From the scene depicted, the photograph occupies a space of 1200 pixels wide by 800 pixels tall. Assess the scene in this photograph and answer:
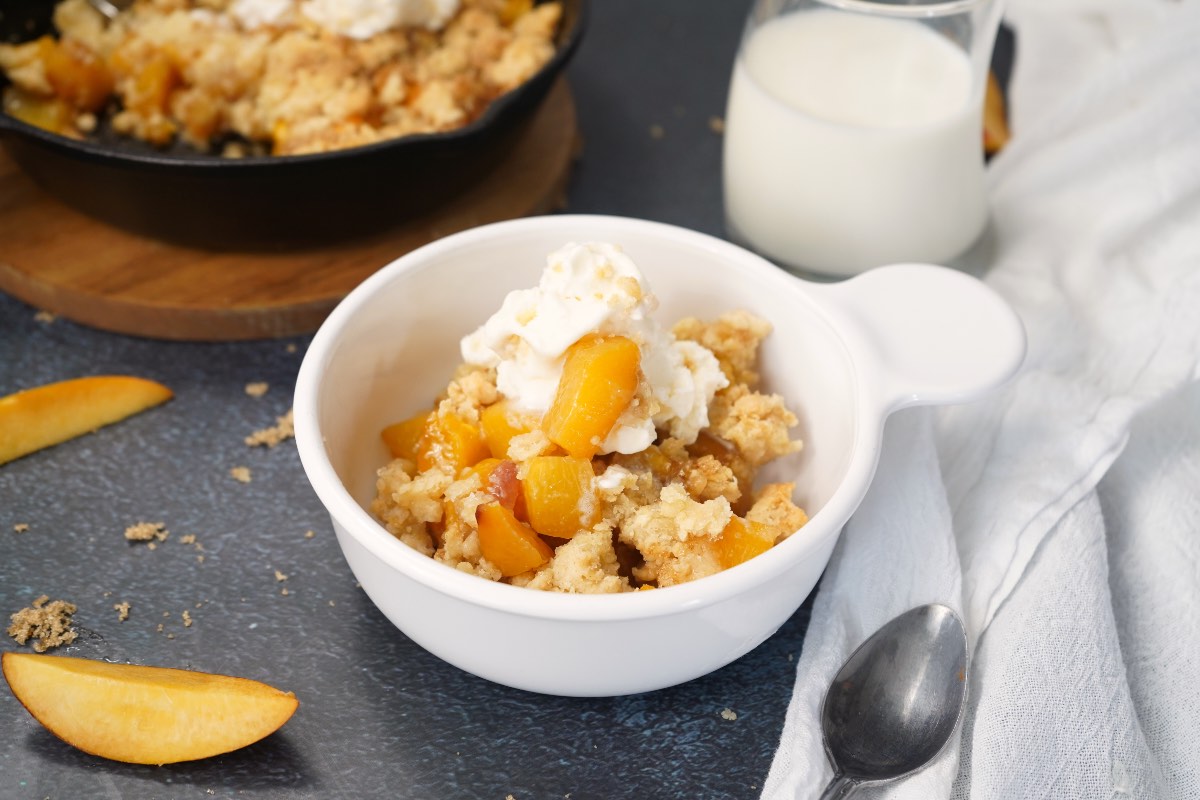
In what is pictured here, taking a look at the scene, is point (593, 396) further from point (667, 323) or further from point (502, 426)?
point (667, 323)

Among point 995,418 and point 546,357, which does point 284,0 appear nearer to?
point 546,357

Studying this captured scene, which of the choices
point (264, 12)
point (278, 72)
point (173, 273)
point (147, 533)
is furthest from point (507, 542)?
point (264, 12)

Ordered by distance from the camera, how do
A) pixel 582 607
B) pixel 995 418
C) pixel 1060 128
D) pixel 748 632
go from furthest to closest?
pixel 1060 128 → pixel 995 418 → pixel 748 632 → pixel 582 607

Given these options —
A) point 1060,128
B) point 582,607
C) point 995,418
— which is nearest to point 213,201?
point 582,607

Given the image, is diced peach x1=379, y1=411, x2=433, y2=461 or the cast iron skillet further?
the cast iron skillet

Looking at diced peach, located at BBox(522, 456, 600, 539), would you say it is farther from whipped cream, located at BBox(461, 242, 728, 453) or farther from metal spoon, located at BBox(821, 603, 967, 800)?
metal spoon, located at BBox(821, 603, 967, 800)

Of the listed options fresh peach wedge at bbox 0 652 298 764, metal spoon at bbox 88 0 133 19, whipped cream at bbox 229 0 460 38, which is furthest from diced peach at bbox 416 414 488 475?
metal spoon at bbox 88 0 133 19

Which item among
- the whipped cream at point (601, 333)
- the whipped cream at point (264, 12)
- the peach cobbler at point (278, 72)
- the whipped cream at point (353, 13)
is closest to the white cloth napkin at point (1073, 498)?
the whipped cream at point (601, 333)
